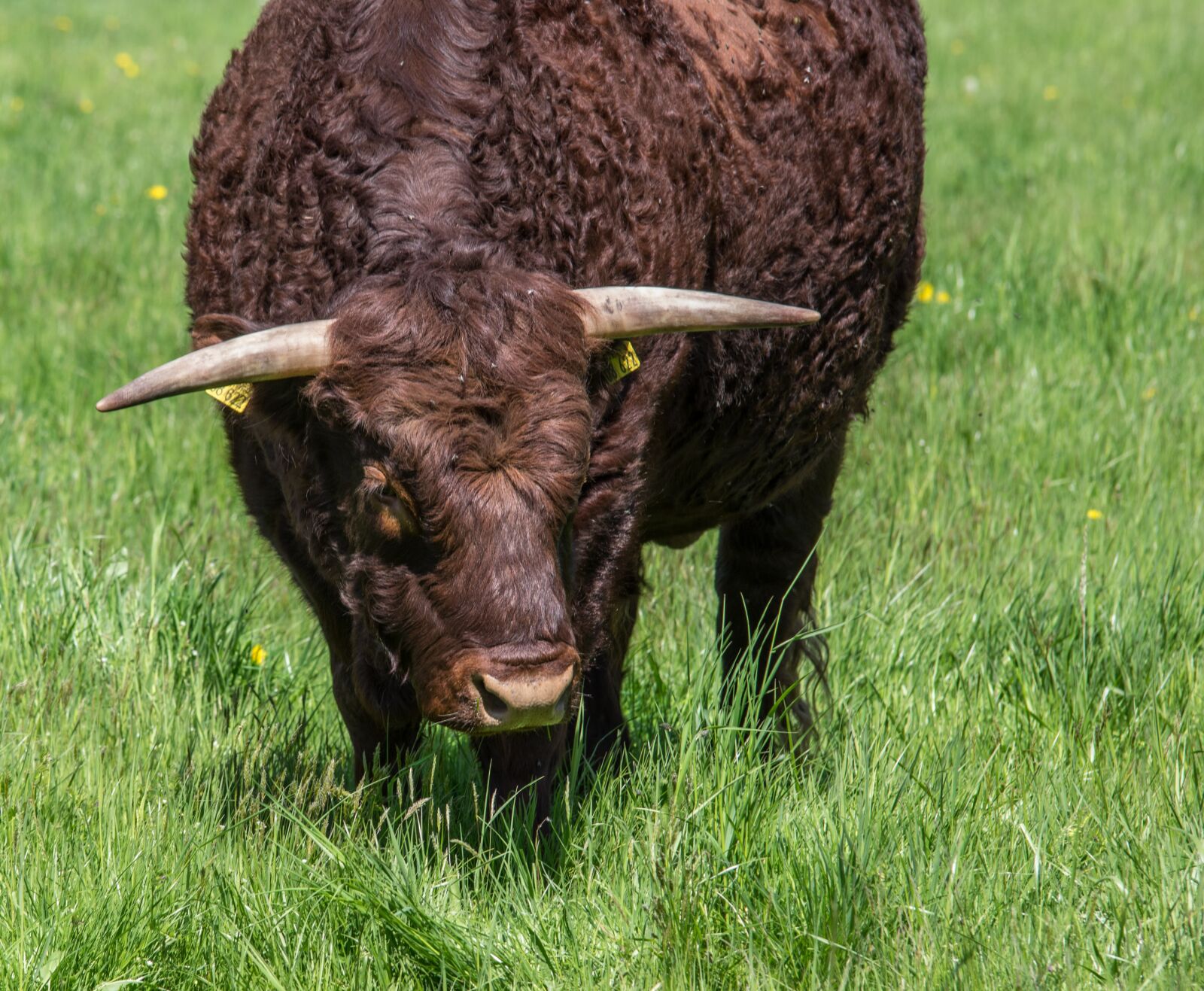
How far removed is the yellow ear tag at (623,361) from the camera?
2.78 metres

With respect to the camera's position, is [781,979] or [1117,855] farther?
[1117,855]

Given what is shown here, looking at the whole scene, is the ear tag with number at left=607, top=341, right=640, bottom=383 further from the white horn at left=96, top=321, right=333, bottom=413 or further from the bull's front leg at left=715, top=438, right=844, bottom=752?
the bull's front leg at left=715, top=438, right=844, bottom=752

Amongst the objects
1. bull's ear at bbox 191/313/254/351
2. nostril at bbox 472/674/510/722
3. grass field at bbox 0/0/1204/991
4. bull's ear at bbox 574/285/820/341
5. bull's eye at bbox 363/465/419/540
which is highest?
bull's ear at bbox 574/285/820/341

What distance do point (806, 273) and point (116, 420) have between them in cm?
295

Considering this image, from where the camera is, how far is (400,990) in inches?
102

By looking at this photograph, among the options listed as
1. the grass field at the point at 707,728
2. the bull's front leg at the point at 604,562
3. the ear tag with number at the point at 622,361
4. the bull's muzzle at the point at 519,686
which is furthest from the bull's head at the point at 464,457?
the grass field at the point at 707,728

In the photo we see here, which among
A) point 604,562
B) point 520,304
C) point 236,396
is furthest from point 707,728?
point 236,396

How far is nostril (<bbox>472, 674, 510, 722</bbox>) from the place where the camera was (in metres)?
2.50

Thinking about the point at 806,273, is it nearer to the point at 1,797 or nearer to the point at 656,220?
the point at 656,220

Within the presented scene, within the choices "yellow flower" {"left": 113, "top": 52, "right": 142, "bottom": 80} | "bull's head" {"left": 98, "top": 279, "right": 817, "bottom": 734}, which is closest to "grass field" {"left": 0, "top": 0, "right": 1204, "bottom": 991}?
"bull's head" {"left": 98, "top": 279, "right": 817, "bottom": 734}

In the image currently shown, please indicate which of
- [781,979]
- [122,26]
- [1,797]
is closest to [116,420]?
[1,797]

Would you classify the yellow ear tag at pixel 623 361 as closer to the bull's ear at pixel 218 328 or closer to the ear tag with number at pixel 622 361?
the ear tag with number at pixel 622 361

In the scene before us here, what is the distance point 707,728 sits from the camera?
3.13m

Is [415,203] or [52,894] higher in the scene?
[415,203]
